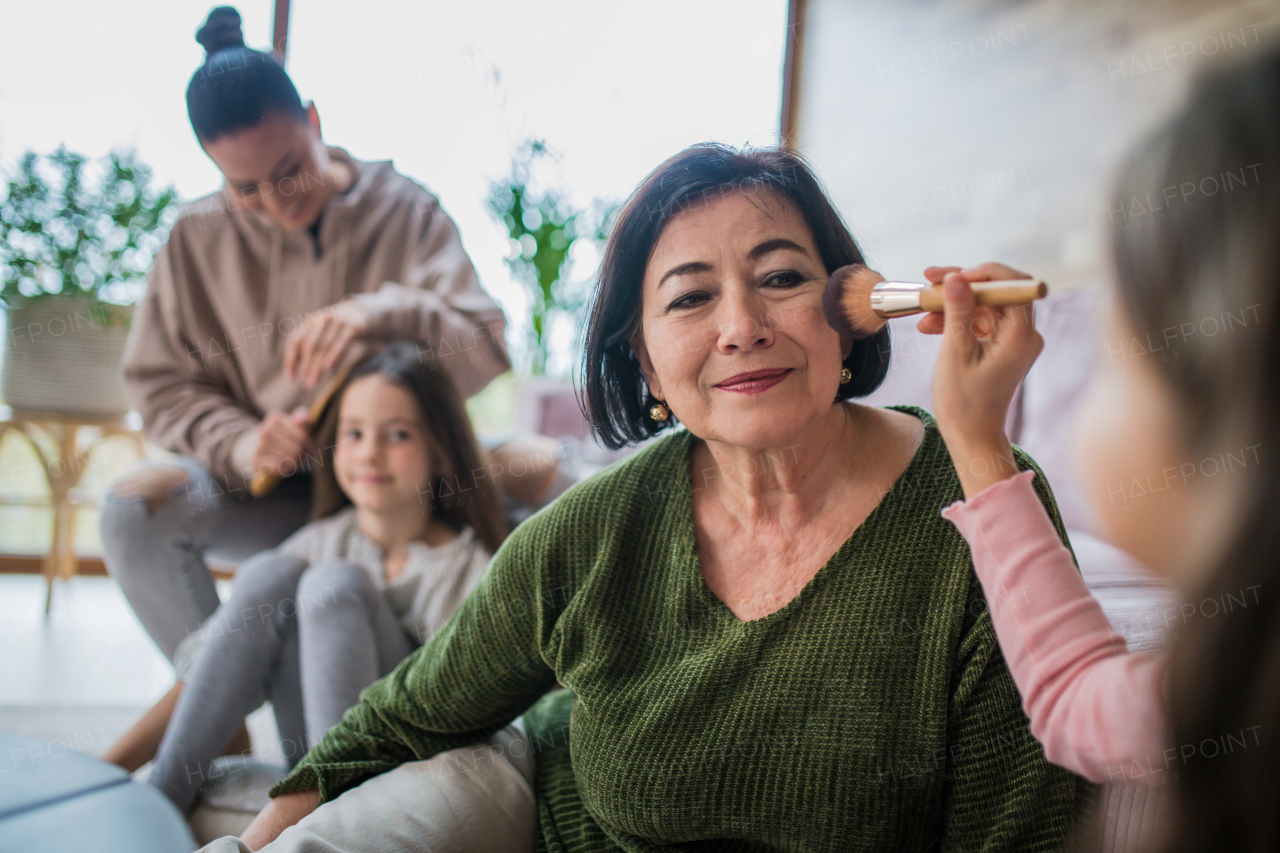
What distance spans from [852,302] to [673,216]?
0.81 feet

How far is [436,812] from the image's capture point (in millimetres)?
924

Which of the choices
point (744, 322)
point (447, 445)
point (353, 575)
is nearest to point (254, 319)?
point (447, 445)

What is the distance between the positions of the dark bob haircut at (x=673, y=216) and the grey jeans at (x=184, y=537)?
1099 millimetres

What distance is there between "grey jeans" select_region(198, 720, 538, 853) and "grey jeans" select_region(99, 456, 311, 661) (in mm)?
997

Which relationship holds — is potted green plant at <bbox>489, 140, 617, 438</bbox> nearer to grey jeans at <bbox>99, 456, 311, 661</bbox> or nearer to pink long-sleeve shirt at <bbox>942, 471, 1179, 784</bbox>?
grey jeans at <bbox>99, 456, 311, 661</bbox>

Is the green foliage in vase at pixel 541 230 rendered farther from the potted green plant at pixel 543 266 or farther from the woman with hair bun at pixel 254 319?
the woman with hair bun at pixel 254 319

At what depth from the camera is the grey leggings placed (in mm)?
1319

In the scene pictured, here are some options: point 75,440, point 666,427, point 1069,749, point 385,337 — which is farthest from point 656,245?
point 75,440

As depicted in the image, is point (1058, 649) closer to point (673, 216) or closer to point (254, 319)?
point (673, 216)

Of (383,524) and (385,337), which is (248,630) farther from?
(385,337)

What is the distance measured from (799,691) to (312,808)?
0.63 m

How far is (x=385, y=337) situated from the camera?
1.71m

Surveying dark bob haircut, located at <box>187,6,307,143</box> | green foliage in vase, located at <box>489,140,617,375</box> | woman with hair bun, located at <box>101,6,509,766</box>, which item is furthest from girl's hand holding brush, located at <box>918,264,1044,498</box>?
green foliage in vase, located at <box>489,140,617,375</box>

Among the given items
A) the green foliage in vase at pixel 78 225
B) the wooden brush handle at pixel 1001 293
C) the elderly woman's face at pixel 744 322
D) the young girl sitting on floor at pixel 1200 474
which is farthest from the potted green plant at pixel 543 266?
the young girl sitting on floor at pixel 1200 474
